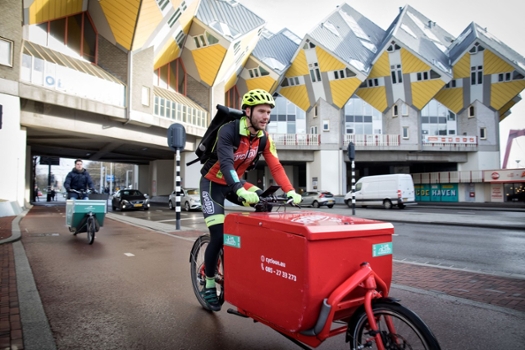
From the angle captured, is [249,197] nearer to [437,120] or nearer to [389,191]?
[389,191]

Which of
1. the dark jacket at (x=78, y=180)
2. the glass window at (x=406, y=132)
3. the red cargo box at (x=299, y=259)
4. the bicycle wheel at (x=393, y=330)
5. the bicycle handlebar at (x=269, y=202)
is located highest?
the glass window at (x=406, y=132)

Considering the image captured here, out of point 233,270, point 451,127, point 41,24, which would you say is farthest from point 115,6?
point 451,127

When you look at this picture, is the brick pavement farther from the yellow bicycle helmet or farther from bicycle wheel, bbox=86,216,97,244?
the yellow bicycle helmet

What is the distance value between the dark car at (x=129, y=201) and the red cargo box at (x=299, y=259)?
2062cm

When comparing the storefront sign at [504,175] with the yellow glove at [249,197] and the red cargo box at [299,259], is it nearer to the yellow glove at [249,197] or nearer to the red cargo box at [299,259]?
the red cargo box at [299,259]

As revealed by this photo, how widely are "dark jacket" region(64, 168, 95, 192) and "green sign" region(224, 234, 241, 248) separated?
6.86 m

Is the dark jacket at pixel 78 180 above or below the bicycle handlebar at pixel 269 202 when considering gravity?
above

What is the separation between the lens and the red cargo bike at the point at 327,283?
1852 mm

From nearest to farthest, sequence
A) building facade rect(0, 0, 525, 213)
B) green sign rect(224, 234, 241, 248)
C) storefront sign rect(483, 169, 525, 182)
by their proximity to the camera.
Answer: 1. green sign rect(224, 234, 241, 248)
2. building facade rect(0, 0, 525, 213)
3. storefront sign rect(483, 169, 525, 182)

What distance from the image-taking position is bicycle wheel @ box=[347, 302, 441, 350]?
170 cm

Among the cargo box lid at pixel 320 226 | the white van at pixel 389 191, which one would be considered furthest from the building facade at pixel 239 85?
the cargo box lid at pixel 320 226

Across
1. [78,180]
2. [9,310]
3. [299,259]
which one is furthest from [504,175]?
[9,310]

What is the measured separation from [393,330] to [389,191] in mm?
22805

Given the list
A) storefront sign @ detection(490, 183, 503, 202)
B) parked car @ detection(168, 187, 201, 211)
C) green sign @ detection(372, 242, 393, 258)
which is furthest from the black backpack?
storefront sign @ detection(490, 183, 503, 202)
